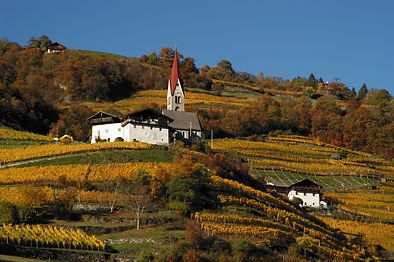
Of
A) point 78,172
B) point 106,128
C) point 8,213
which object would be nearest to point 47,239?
point 8,213

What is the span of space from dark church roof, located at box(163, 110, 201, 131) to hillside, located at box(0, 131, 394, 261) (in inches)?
603

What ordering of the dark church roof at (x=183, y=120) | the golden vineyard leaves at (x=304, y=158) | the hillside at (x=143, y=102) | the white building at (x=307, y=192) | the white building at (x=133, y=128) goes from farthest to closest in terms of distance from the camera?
the hillside at (x=143, y=102) < the golden vineyard leaves at (x=304, y=158) < the dark church roof at (x=183, y=120) < the white building at (x=307, y=192) < the white building at (x=133, y=128)

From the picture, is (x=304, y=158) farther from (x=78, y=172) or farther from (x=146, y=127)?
(x=78, y=172)

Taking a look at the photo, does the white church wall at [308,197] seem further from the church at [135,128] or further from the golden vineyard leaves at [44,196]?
the golden vineyard leaves at [44,196]

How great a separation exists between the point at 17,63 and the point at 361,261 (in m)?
97.9

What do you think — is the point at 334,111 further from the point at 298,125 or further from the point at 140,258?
the point at 140,258

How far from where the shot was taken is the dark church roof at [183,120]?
101 m

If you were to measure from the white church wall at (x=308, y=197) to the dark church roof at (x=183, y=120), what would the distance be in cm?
1590

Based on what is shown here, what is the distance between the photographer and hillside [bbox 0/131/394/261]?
56906mm

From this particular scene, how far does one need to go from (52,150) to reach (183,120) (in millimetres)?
24920

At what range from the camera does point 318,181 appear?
342 feet

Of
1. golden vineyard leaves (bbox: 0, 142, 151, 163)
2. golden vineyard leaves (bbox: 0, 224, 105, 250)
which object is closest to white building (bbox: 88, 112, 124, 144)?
golden vineyard leaves (bbox: 0, 142, 151, 163)

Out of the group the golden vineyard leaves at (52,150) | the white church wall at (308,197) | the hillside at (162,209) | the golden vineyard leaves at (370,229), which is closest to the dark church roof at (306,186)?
the white church wall at (308,197)

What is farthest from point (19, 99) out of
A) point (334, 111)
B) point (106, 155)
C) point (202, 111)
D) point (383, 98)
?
point (383, 98)
